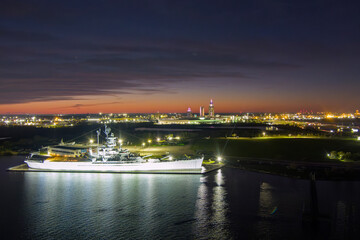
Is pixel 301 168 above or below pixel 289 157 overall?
below

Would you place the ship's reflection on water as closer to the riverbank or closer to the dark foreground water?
the dark foreground water

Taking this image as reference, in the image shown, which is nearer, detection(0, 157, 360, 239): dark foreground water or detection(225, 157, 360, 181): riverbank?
detection(0, 157, 360, 239): dark foreground water

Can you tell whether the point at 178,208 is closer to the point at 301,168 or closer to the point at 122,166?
the point at 122,166

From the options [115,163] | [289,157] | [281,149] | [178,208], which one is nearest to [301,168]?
[289,157]

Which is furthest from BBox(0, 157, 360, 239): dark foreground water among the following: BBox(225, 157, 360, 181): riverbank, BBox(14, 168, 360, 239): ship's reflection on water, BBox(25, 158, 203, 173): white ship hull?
BBox(25, 158, 203, 173): white ship hull

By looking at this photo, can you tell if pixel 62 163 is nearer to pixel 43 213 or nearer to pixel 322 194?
pixel 43 213

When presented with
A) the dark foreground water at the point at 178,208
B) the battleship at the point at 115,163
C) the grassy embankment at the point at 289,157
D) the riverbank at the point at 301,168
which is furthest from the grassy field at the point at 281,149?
the battleship at the point at 115,163

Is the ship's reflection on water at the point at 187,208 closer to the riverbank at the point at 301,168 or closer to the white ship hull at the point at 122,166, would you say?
the riverbank at the point at 301,168
